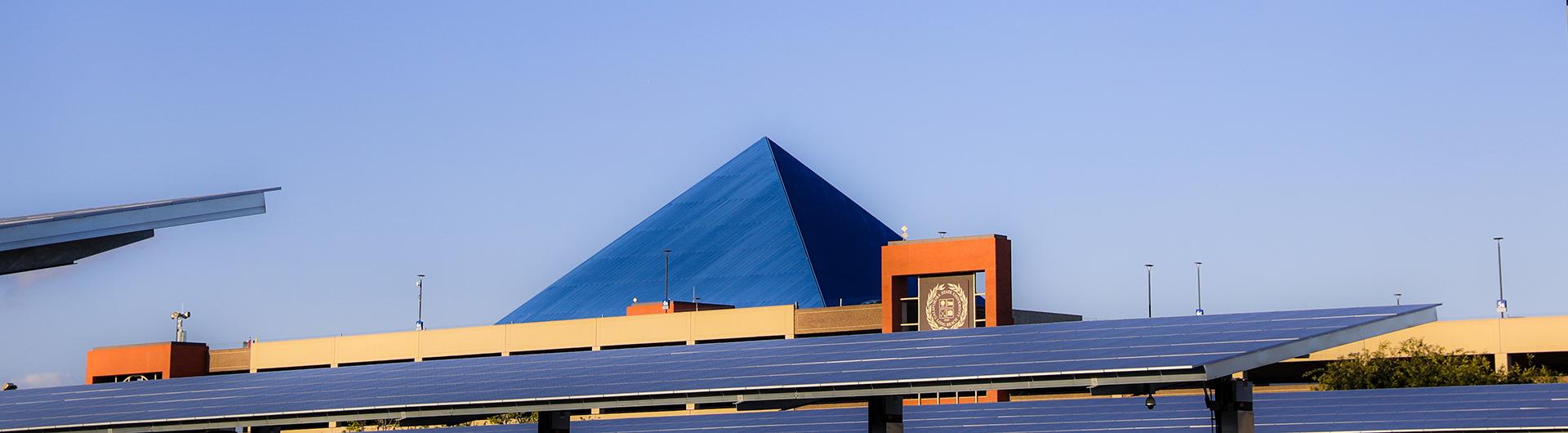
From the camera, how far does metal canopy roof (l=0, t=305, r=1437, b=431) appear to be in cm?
2073

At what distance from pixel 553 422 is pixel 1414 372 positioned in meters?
46.4

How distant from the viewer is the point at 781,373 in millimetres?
23688

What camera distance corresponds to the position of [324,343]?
310ft

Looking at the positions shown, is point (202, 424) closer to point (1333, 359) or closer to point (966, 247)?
point (966, 247)

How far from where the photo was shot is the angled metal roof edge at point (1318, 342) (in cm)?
1992

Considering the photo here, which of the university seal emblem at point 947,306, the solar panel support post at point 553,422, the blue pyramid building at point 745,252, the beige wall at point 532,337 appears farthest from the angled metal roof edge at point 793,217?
the solar panel support post at point 553,422

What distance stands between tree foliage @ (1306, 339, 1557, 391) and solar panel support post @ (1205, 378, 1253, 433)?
4241 cm

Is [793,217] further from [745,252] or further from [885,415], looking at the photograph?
[885,415]

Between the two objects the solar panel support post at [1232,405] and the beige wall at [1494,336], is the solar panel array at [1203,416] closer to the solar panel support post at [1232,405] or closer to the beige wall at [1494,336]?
the solar panel support post at [1232,405]

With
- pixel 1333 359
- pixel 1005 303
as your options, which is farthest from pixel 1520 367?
pixel 1005 303

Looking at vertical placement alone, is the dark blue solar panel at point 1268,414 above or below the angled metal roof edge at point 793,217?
below

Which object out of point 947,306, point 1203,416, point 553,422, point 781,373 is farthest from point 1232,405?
point 947,306

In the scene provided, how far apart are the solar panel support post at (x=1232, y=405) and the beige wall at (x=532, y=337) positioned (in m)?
54.9

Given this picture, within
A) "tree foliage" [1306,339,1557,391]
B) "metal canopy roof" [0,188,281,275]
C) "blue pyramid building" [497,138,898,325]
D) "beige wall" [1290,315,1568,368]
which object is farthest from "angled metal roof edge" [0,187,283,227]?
"blue pyramid building" [497,138,898,325]
